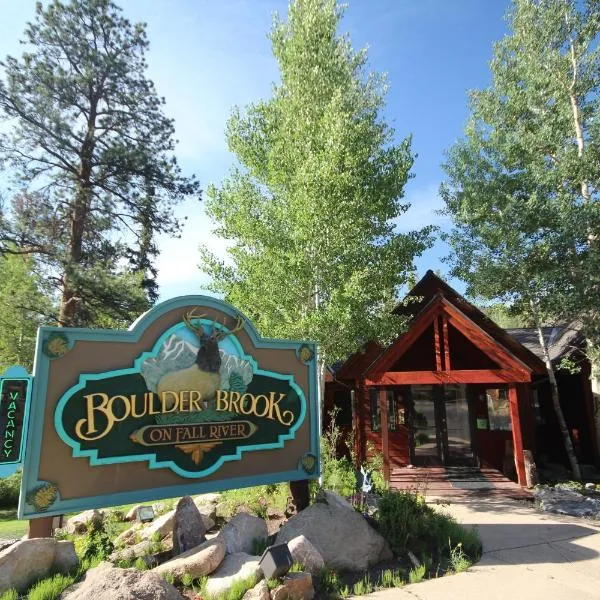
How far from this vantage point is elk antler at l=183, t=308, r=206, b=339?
6.27 meters

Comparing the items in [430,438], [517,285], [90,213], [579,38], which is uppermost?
→ [579,38]

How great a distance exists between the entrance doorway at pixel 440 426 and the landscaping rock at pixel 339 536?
736 centimetres

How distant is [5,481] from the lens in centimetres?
1353

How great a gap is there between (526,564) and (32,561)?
19.6 ft

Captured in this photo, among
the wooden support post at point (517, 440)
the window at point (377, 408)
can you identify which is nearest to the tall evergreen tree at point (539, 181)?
the wooden support post at point (517, 440)

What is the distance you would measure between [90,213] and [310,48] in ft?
29.9

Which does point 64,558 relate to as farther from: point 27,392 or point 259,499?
point 259,499

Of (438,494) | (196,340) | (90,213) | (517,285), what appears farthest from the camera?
(90,213)

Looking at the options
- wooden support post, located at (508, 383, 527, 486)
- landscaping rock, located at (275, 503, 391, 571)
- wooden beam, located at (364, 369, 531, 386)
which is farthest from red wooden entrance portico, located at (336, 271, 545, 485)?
landscaping rock, located at (275, 503, 391, 571)

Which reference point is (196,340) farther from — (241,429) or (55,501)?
(55,501)

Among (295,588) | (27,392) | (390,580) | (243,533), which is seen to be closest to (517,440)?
(390,580)

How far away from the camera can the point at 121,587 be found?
394cm

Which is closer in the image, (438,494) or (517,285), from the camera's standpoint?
(438,494)

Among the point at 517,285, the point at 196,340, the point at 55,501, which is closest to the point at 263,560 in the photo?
the point at 55,501
